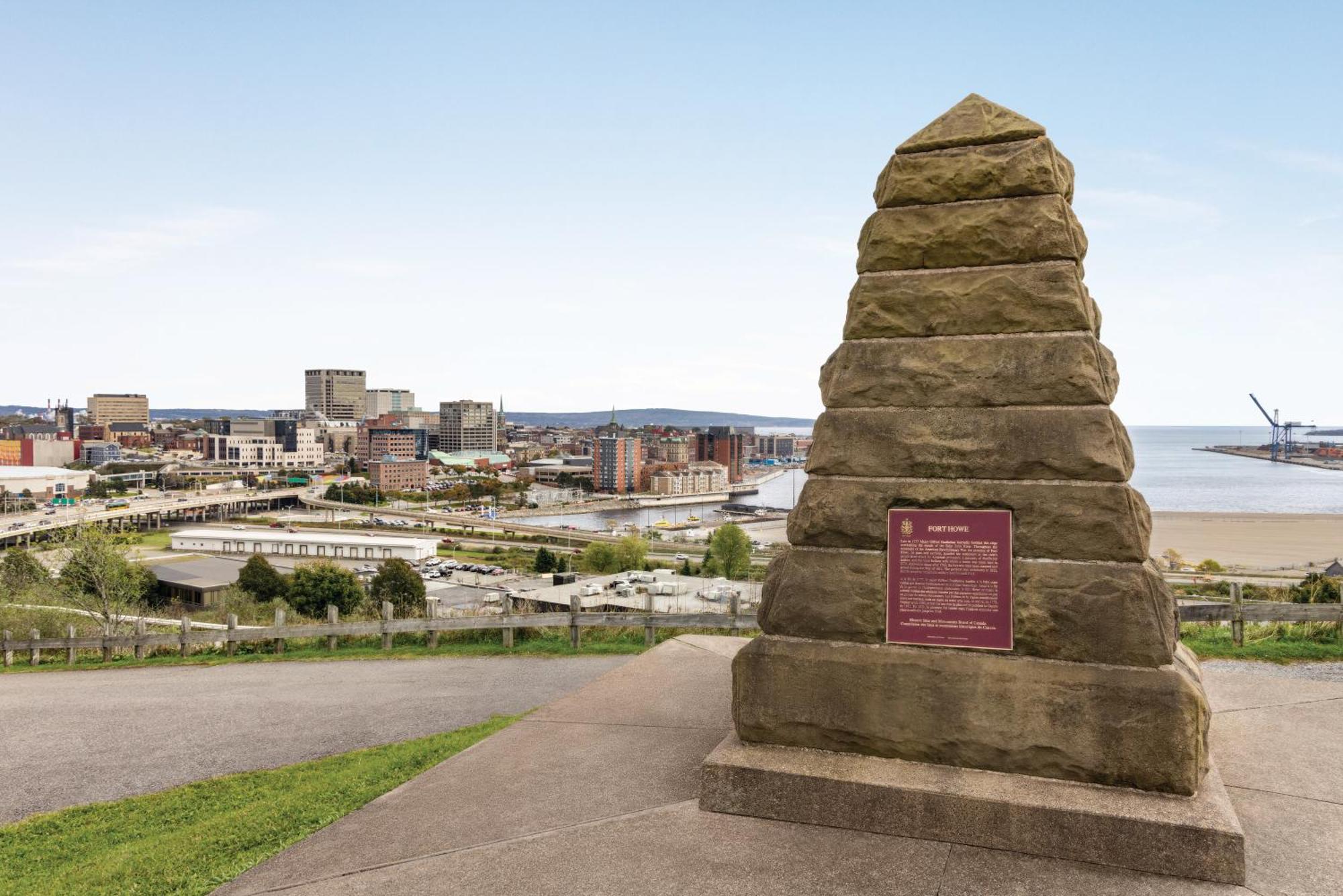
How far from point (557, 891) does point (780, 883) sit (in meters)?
1.07

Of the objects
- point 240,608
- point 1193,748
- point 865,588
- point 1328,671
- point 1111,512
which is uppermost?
point 1111,512

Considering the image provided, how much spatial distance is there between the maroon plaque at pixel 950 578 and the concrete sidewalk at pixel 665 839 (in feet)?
3.68

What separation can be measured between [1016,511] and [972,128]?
2341 millimetres

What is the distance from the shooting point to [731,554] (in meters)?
55.6

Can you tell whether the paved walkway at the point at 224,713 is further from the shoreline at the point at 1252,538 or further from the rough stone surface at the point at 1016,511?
the shoreline at the point at 1252,538

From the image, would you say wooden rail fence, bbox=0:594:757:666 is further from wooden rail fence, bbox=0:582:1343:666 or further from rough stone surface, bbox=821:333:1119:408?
rough stone surface, bbox=821:333:1119:408

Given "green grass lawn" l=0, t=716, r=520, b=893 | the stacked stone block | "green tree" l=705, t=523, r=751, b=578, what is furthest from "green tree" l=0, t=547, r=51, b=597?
"green tree" l=705, t=523, r=751, b=578

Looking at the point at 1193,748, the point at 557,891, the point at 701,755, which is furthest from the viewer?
the point at 701,755

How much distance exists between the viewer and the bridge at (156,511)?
268 ft

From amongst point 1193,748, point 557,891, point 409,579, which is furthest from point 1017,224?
point 409,579

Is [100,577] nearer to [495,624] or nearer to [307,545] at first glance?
[495,624]

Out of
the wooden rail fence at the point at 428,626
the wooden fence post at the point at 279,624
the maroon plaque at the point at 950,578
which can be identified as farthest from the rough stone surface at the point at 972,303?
the wooden fence post at the point at 279,624

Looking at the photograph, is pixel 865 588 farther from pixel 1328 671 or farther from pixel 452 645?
pixel 452 645

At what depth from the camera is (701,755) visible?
5.99 meters
